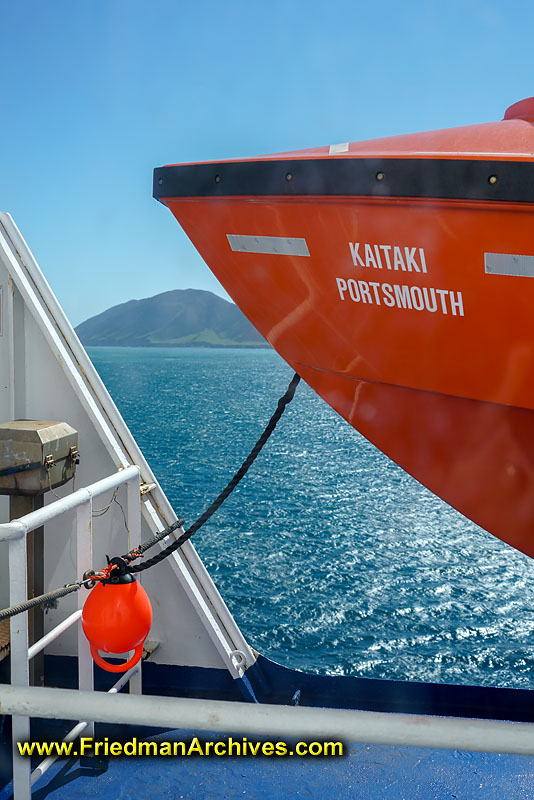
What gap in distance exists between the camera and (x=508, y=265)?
1.80 m

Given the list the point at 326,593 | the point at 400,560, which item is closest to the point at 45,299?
the point at 326,593

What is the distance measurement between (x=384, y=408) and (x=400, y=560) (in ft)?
42.5

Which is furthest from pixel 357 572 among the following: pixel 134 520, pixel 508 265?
pixel 508 265

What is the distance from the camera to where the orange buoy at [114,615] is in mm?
1912

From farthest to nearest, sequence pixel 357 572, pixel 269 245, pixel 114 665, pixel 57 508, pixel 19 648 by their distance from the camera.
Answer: pixel 357 572 < pixel 269 245 < pixel 114 665 < pixel 57 508 < pixel 19 648

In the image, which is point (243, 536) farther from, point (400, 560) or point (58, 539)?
point (58, 539)

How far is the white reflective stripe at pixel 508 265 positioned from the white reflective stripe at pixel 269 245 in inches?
22.1

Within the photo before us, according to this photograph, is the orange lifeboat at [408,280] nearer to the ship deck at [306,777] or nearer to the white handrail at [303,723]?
the ship deck at [306,777]

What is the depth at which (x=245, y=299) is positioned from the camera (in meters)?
2.42

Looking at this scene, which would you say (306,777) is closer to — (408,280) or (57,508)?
(57,508)

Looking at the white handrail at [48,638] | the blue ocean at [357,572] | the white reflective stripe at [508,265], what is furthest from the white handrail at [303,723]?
the blue ocean at [357,572]

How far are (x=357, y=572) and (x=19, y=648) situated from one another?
1265cm

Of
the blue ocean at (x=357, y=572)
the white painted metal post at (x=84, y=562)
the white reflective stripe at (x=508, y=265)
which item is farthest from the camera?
the blue ocean at (x=357, y=572)

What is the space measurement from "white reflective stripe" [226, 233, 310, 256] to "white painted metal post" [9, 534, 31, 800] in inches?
46.1
